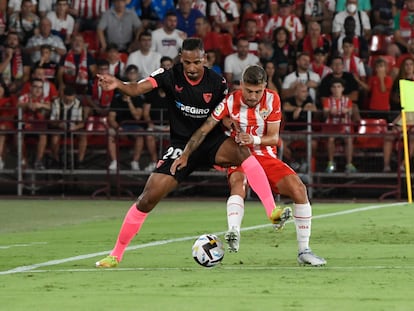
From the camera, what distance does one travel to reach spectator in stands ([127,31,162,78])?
24422 millimetres

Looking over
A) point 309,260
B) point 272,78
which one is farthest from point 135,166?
point 309,260

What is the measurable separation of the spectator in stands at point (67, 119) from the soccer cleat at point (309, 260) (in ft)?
42.2

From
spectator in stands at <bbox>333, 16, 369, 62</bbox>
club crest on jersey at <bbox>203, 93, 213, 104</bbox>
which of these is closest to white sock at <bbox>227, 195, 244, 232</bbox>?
club crest on jersey at <bbox>203, 93, 213, 104</bbox>

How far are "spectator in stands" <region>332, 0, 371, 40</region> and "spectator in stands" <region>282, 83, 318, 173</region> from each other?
222 cm

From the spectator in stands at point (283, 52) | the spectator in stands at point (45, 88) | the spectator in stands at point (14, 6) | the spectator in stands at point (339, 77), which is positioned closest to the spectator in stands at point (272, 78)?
the spectator in stands at point (283, 52)

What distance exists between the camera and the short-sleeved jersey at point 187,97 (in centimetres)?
1214

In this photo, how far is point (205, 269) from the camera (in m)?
11.4

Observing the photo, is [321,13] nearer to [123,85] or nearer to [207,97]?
[207,97]

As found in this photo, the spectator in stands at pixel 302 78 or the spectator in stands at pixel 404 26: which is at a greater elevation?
the spectator in stands at pixel 404 26

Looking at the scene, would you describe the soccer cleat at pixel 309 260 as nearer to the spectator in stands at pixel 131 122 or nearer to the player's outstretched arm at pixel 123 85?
the player's outstretched arm at pixel 123 85

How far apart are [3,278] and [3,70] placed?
588 inches

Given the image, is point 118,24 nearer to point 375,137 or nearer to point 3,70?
point 3,70

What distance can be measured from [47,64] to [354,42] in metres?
6.27

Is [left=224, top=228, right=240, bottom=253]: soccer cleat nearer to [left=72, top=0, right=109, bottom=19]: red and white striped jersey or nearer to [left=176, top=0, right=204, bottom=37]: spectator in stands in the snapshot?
[left=176, top=0, right=204, bottom=37]: spectator in stands
